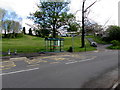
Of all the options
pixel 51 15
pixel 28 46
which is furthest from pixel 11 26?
pixel 51 15

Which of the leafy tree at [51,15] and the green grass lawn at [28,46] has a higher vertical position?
the leafy tree at [51,15]

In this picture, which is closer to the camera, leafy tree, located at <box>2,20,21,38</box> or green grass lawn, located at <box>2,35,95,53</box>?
green grass lawn, located at <box>2,35,95,53</box>

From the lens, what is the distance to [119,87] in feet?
14.1

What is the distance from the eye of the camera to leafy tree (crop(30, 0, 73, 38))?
55.4ft

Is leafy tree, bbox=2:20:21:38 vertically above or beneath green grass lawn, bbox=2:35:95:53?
above

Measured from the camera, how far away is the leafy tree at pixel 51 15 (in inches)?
664

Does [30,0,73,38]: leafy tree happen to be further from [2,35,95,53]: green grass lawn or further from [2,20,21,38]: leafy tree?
[2,20,21,38]: leafy tree

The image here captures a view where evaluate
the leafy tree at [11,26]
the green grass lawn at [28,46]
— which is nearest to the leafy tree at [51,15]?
the green grass lawn at [28,46]

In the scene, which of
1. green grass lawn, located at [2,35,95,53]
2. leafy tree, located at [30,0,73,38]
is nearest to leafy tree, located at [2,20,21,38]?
Answer: green grass lawn, located at [2,35,95,53]

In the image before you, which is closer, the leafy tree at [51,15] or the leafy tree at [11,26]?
the leafy tree at [51,15]

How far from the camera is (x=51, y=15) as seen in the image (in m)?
16.8

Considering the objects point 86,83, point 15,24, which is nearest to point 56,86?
point 86,83

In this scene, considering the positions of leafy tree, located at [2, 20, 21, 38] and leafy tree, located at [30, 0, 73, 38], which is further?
leafy tree, located at [2, 20, 21, 38]

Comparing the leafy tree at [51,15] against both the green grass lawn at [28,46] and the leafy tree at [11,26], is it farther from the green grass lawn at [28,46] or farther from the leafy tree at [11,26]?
the leafy tree at [11,26]
